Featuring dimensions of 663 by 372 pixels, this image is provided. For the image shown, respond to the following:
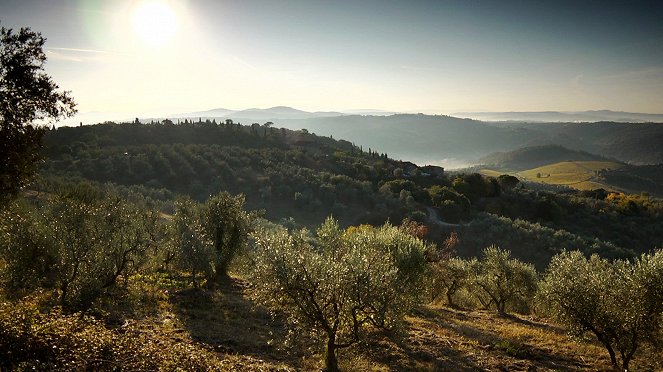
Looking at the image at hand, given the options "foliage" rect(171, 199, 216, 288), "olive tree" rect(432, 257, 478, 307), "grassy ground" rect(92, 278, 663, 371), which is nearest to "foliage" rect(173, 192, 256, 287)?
"foliage" rect(171, 199, 216, 288)

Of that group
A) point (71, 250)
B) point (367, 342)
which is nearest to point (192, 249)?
point (71, 250)

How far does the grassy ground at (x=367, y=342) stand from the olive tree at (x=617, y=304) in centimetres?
326

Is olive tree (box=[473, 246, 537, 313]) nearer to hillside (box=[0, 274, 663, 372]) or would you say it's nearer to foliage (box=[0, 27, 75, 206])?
hillside (box=[0, 274, 663, 372])

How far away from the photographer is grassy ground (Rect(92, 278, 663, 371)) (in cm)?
2267

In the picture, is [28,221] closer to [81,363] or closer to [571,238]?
[81,363]

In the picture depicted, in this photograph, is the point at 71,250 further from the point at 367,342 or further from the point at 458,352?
the point at 458,352

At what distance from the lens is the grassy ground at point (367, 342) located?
22.7 m

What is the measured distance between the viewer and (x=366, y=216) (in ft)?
360

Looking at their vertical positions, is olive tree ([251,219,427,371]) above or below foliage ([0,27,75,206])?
below

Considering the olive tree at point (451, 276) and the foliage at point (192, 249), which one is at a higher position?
the foliage at point (192, 249)

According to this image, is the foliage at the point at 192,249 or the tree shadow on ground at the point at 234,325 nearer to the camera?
the tree shadow on ground at the point at 234,325

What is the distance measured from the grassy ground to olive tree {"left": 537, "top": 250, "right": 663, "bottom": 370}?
10.7 feet

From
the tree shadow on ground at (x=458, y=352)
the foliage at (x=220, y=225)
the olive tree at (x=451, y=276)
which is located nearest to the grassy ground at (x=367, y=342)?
the tree shadow on ground at (x=458, y=352)

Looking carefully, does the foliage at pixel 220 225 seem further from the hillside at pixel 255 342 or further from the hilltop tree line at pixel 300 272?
the hillside at pixel 255 342
